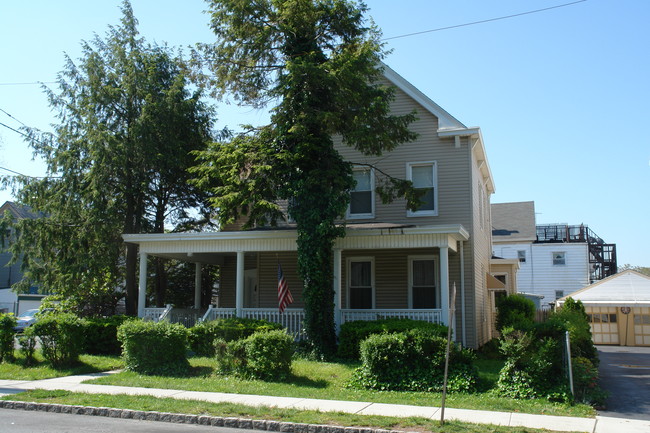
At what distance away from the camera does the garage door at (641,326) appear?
29.3 m

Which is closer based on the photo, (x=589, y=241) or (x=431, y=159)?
(x=431, y=159)

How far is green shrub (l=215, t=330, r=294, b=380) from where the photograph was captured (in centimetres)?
1248

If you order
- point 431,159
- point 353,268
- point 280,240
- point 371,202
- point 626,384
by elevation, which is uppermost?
point 431,159

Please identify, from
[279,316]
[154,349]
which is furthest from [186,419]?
[279,316]

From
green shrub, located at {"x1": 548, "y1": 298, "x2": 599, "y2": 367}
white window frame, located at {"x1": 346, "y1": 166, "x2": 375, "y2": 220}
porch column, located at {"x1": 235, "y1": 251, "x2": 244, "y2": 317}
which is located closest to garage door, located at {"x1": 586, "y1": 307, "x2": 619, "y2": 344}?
green shrub, located at {"x1": 548, "y1": 298, "x2": 599, "y2": 367}

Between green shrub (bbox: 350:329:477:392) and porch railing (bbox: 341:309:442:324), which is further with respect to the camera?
porch railing (bbox: 341:309:442:324)

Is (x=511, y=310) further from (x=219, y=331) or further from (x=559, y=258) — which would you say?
(x=559, y=258)

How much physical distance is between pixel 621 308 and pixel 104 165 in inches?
1033

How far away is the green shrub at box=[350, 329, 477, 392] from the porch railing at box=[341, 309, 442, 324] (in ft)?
12.5

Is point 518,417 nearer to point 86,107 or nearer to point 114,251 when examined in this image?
point 114,251

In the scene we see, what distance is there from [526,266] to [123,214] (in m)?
31.4

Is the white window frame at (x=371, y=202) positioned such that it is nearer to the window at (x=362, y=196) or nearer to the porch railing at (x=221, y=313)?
the window at (x=362, y=196)

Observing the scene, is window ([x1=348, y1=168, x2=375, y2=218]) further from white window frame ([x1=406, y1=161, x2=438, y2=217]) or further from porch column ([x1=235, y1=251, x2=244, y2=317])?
porch column ([x1=235, y1=251, x2=244, y2=317])

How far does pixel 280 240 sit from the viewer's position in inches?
684
